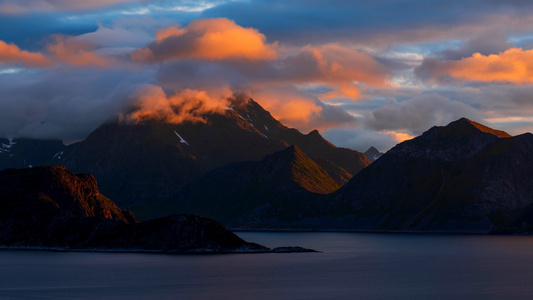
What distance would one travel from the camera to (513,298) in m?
149

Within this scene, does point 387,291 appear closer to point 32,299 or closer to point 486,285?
point 486,285

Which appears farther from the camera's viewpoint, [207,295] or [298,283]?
[298,283]

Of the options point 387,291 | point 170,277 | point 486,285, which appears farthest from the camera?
point 170,277

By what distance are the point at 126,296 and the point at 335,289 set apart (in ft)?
157

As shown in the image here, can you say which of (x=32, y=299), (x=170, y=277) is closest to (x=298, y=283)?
(x=170, y=277)

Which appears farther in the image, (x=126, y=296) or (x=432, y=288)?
(x=432, y=288)

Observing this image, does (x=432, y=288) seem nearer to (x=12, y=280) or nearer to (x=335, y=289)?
(x=335, y=289)

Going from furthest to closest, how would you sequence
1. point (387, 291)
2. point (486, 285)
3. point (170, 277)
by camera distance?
point (170, 277), point (486, 285), point (387, 291)

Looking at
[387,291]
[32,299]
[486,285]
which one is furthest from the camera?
[486,285]

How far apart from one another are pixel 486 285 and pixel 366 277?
34.8 metres

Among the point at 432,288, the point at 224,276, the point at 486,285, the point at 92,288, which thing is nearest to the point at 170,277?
the point at 224,276

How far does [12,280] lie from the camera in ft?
613

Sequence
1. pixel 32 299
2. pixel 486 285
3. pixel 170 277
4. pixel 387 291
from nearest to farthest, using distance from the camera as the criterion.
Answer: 1. pixel 32 299
2. pixel 387 291
3. pixel 486 285
4. pixel 170 277

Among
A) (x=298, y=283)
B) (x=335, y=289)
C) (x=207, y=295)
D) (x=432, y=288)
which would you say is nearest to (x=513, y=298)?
(x=432, y=288)
